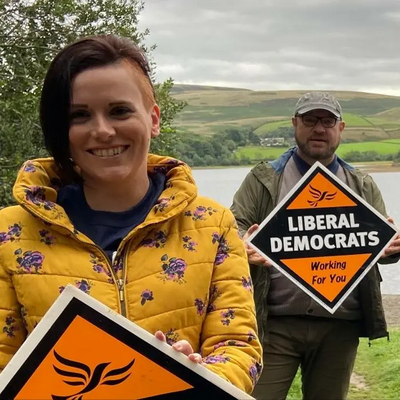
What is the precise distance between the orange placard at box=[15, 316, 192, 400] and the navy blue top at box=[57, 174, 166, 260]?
25cm

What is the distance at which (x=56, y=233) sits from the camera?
1649 mm

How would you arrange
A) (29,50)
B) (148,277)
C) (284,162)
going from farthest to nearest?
(29,50)
(284,162)
(148,277)

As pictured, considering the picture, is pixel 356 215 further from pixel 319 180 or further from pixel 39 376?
pixel 39 376

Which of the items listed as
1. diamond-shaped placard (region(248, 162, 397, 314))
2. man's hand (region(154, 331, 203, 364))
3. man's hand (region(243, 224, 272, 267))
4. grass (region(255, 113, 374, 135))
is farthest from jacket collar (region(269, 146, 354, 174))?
man's hand (region(154, 331, 203, 364))

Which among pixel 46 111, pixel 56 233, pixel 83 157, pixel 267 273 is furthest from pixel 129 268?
pixel 267 273

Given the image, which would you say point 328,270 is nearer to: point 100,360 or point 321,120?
point 321,120

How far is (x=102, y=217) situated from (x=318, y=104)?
7.51 ft

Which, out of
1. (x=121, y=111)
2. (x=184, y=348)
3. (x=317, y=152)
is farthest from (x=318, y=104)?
(x=184, y=348)

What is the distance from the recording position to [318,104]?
3762mm

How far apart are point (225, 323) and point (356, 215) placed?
219 centimetres

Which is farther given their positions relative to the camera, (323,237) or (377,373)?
(377,373)

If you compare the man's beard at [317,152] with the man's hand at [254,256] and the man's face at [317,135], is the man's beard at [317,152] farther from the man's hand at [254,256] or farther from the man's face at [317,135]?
the man's hand at [254,256]

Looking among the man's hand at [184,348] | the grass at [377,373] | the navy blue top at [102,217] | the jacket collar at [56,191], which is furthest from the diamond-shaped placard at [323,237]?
the grass at [377,373]

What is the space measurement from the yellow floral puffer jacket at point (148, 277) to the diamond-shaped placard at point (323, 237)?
1.84m
